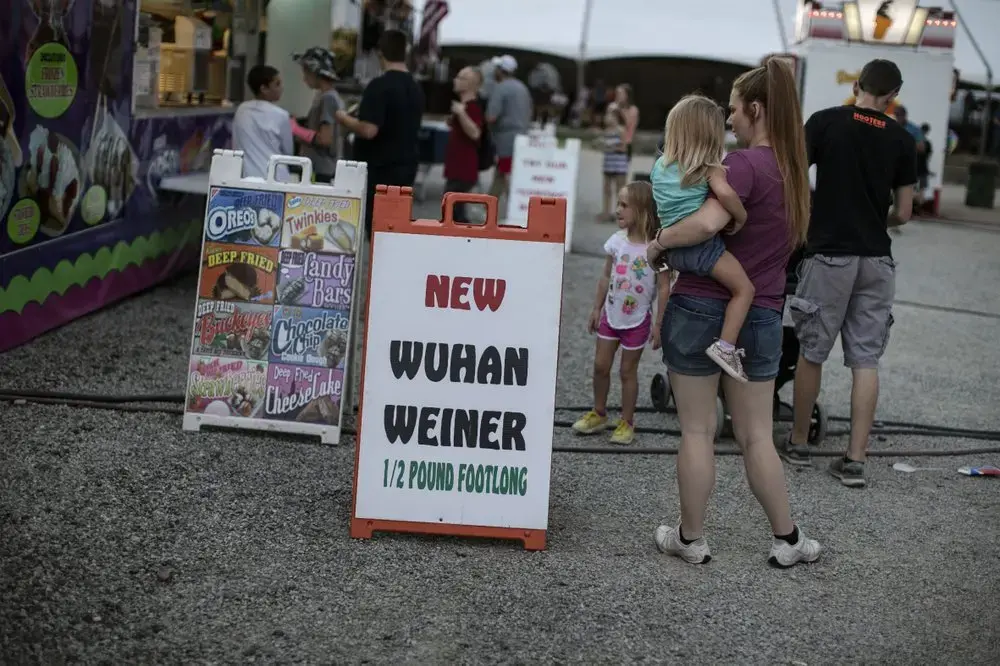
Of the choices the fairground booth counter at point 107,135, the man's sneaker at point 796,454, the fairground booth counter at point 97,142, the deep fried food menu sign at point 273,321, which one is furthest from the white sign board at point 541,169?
the deep fried food menu sign at point 273,321

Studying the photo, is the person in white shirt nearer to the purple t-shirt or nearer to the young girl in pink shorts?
the young girl in pink shorts

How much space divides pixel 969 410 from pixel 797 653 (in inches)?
158

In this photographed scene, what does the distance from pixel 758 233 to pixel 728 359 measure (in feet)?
1.50

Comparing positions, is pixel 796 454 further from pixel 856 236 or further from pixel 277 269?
pixel 277 269

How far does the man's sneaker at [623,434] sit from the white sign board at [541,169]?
289 inches

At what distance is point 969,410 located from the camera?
7.62 meters

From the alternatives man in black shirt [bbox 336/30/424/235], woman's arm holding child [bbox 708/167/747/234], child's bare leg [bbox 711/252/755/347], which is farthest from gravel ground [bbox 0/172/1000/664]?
man in black shirt [bbox 336/30/424/235]

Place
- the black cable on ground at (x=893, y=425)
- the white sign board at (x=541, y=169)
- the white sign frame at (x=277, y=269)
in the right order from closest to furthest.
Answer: the white sign frame at (x=277, y=269) < the black cable on ground at (x=893, y=425) < the white sign board at (x=541, y=169)

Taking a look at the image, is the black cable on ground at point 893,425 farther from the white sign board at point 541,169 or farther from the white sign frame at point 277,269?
the white sign board at point 541,169

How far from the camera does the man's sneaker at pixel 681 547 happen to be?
15.6 ft

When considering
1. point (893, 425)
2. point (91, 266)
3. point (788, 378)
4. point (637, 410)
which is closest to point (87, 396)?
point (91, 266)

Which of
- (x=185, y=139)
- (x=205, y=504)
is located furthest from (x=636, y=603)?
(x=185, y=139)

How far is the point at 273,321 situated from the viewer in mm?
6055

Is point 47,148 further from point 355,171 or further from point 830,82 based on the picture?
point 830,82
